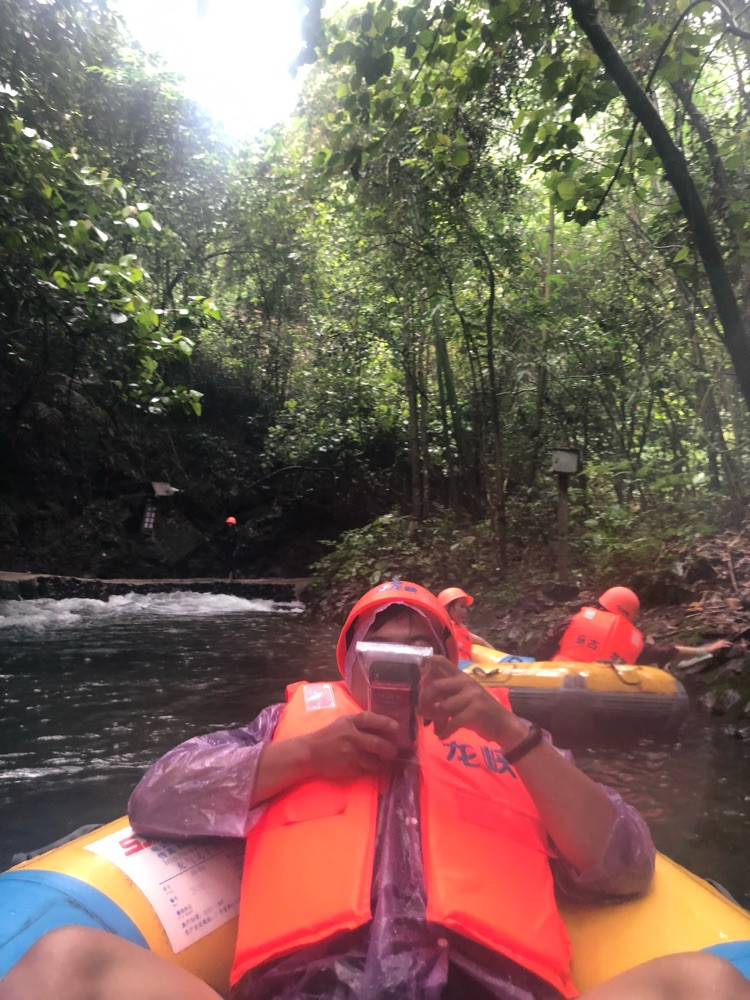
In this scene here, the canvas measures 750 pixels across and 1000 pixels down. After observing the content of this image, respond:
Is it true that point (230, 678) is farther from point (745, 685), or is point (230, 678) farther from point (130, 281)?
point (745, 685)

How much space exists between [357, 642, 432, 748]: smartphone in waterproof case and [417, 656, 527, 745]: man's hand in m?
0.04

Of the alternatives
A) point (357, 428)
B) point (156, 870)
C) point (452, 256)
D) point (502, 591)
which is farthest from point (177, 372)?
point (156, 870)

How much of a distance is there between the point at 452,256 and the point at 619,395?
3.20 meters

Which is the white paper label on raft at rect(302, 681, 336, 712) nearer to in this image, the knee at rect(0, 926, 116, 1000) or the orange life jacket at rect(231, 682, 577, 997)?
the orange life jacket at rect(231, 682, 577, 997)

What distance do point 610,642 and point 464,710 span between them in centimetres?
405

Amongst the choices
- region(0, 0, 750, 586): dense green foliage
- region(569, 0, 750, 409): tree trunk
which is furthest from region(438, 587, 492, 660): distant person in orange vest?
region(569, 0, 750, 409): tree trunk

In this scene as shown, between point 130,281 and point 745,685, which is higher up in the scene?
point 130,281

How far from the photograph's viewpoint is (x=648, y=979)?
41.8 inches

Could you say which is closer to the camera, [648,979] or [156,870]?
[648,979]

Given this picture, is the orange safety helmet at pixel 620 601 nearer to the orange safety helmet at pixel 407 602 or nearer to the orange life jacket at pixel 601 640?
the orange life jacket at pixel 601 640

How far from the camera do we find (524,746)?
5.06ft

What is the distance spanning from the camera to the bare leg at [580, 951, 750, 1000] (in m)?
1.00

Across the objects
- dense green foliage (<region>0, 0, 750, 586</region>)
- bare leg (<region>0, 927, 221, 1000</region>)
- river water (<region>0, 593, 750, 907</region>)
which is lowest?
river water (<region>0, 593, 750, 907</region>)

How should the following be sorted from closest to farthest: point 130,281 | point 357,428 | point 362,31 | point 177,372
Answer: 1. point 362,31
2. point 130,281
3. point 357,428
4. point 177,372
